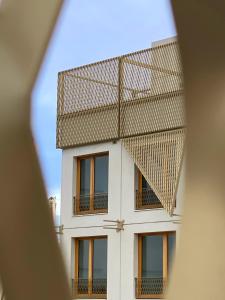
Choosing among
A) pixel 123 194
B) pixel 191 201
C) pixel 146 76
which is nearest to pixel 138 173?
pixel 123 194

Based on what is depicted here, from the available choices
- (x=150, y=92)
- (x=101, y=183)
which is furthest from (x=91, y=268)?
(x=150, y=92)

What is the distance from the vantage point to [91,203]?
63.9 feet

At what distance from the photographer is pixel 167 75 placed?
1814cm

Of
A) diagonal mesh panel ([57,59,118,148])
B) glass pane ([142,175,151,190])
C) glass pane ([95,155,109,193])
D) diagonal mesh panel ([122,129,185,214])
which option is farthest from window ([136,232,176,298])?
diagonal mesh panel ([57,59,118,148])

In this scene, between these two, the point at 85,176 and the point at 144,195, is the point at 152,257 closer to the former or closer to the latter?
the point at 144,195

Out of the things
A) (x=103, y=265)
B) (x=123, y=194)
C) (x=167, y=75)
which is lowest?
(x=103, y=265)

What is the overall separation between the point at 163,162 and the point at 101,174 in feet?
7.56

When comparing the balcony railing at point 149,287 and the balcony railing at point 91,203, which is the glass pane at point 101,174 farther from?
the balcony railing at point 149,287

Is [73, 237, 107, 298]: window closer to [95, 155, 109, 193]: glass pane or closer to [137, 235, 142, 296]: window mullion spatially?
[137, 235, 142, 296]: window mullion

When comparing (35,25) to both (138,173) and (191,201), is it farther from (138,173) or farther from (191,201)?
(138,173)

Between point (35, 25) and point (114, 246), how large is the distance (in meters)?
15.5

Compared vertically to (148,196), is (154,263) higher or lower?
lower

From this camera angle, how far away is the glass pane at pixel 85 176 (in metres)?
19.8

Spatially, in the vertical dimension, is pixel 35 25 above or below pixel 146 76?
below
